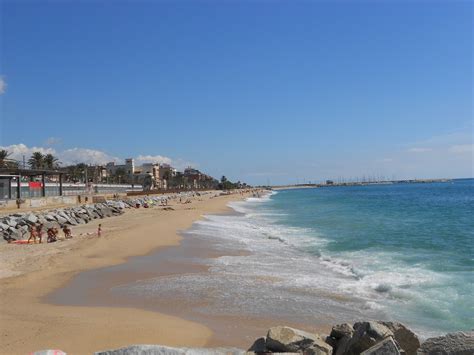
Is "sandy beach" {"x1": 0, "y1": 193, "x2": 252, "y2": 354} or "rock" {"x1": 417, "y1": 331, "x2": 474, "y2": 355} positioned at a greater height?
"rock" {"x1": 417, "y1": 331, "x2": 474, "y2": 355}

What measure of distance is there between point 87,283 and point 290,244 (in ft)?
36.4

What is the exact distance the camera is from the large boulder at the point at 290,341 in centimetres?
612

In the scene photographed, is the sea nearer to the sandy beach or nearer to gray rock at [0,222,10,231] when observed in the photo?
the sandy beach

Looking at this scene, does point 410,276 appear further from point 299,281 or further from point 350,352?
point 350,352

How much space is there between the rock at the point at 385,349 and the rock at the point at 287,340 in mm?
890

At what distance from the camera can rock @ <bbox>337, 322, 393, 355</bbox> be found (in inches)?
241

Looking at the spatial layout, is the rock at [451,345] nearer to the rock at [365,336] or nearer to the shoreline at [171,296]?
the rock at [365,336]

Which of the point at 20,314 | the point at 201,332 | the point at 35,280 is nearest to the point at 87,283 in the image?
the point at 35,280

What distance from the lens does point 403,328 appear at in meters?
6.55

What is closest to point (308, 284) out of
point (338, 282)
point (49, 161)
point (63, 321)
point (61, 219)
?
point (338, 282)

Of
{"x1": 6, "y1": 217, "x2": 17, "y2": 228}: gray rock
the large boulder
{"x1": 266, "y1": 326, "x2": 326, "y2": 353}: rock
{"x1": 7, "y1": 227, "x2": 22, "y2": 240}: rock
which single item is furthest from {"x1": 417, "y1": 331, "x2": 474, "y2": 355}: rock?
{"x1": 6, "y1": 217, "x2": 17, "y2": 228}: gray rock

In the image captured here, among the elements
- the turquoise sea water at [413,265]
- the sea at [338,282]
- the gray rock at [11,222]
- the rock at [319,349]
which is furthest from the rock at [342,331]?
the gray rock at [11,222]

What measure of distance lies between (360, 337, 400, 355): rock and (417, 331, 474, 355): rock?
2.25 ft

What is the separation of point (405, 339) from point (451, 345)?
800 millimetres
